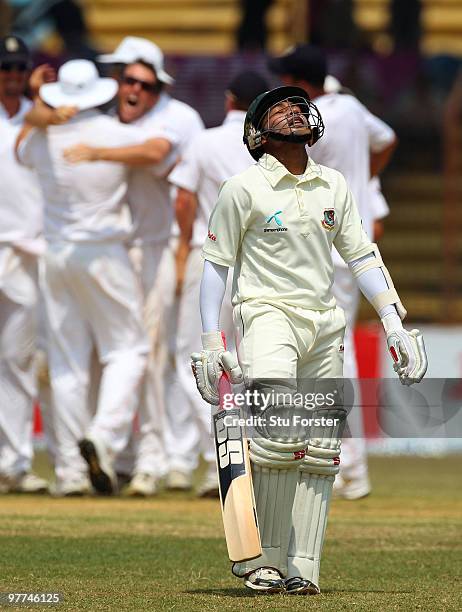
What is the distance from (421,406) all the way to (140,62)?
4.54 metres

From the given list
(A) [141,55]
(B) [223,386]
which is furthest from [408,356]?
(A) [141,55]

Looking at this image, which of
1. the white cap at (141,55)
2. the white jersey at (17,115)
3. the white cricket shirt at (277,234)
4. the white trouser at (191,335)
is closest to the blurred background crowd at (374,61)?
the white cap at (141,55)

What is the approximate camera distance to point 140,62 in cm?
1080

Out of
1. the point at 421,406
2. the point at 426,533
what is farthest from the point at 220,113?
the point at 421,406

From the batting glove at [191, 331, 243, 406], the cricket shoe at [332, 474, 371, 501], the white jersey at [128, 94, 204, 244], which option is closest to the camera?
the batting glove at [191, 331, 243, 406]

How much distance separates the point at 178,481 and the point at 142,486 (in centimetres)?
61

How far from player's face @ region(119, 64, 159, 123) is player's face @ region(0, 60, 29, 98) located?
68 cm

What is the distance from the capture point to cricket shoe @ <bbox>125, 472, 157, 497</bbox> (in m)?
10.4

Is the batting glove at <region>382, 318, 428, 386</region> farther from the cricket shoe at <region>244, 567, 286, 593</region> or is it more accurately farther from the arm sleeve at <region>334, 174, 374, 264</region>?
the cricket shoe at <region>244, 567, 286, 593</region>

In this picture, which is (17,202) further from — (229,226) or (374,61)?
(374,61)

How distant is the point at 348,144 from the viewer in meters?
10.2

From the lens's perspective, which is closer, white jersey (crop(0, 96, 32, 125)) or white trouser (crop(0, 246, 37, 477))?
white trouser (crop(0, 246, 37, 477))

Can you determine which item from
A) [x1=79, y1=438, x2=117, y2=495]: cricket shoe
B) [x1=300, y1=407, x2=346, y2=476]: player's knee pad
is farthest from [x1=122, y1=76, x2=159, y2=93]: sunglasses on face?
[x1=300, y1=407, x2=346, y2=476]: player's knee pad

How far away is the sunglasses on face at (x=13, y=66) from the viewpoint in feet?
35.8
